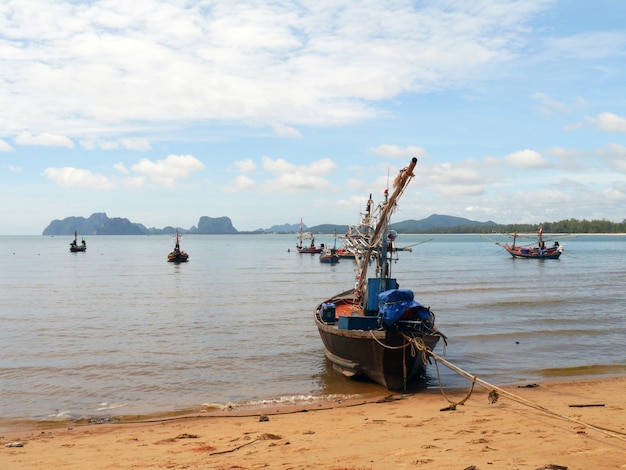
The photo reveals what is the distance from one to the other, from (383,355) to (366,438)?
517 cm

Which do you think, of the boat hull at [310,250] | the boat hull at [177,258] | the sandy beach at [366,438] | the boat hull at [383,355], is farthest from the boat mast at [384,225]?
the boat hull at [310,250]

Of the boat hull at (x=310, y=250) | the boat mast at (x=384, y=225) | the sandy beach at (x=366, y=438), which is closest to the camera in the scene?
the sandy beach at (x=366, y=438)

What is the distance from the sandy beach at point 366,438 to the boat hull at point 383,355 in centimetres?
86

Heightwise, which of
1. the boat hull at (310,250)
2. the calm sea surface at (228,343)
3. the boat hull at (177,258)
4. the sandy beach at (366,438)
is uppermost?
the boat hull at (310,250)

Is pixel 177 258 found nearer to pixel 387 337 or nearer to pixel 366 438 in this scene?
pixel 387 337

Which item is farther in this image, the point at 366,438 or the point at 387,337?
the point at 387,337

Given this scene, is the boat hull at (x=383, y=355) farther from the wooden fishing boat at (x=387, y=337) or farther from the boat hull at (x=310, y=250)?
the boat hull at (x=310, y=250)

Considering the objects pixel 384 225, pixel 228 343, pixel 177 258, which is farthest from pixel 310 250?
pixel 384 225

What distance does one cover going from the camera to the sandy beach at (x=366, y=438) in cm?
998

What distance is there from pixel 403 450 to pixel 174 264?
7835 centimetres

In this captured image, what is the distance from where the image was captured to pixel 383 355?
55.3 feet

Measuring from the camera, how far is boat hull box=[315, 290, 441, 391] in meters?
16.5

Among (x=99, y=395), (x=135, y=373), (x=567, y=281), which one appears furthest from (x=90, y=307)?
(x=567, y=281)

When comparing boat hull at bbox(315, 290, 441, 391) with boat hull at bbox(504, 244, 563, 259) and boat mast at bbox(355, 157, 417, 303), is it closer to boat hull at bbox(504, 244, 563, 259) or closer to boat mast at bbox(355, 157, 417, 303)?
boat mast at bbox(355, 157, 417, 303)
